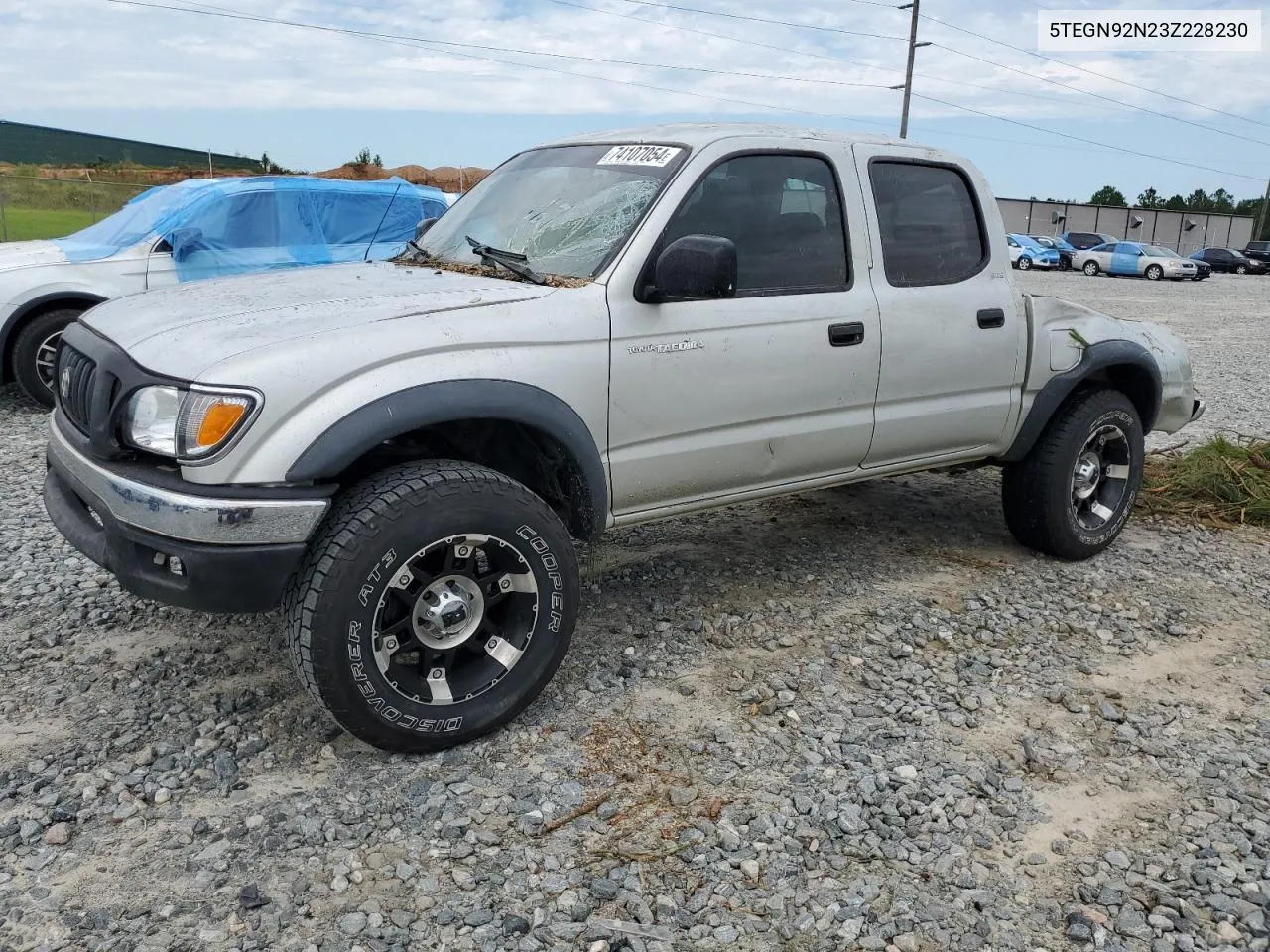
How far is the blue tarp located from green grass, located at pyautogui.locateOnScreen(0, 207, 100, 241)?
39.5 feet

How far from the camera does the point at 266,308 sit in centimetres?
321

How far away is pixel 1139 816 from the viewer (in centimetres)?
305

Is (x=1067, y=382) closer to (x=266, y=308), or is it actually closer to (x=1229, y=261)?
(x=266, y=308)

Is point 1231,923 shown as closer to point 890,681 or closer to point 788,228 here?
point 890,681

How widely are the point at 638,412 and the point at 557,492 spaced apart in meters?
0.40

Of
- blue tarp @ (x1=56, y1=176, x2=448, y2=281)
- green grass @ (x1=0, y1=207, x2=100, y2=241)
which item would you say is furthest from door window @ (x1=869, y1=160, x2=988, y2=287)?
green grass @ (x1=0, y1=207, x2=100, y2=241)

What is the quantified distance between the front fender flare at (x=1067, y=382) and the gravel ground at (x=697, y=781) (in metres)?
0.66

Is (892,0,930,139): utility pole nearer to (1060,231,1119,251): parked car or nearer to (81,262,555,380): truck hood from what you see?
(1060,231,1119,251): parked car

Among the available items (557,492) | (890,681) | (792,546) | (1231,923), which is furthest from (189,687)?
(1231,923)

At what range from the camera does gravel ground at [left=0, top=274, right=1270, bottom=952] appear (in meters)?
2.58

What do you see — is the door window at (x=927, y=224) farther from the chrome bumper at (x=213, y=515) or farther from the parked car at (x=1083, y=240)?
the parked car at (x=1083, y=240)

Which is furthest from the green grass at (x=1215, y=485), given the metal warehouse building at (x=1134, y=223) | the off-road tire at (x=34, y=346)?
the metal warehouse building at (x=1134, y=223)

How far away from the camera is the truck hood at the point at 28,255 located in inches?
306

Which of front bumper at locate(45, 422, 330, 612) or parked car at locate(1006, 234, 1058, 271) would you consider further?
parked car at locate(1006, 234, 1058, 271)
